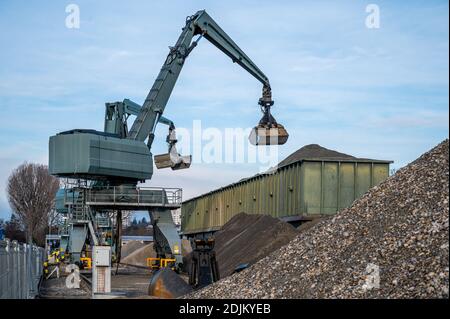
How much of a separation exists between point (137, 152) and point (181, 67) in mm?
5326

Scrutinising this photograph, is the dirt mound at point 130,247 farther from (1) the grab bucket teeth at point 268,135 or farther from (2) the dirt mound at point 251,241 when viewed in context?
(2) the dirt mound at point 251,241

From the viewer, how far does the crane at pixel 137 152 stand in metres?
32.5

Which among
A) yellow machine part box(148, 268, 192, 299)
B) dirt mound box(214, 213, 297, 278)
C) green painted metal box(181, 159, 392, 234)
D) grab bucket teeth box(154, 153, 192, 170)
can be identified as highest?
grab bucket teeth box(154, 153, 192, 170)

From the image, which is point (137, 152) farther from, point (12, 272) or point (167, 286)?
point (12, 272)

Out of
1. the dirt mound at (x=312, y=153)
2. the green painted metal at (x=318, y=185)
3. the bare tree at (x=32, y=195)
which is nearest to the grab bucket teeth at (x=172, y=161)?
the dirt mound at (x=312, y=153)

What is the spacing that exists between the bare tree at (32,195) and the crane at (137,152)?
154ft

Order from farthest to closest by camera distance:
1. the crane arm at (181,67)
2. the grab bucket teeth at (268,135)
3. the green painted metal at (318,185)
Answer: the crane arm at (181,67)
the grab bucket teeth at (268,135)
the green painted metal at (318,185)

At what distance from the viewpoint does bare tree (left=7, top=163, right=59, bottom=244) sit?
269 ft

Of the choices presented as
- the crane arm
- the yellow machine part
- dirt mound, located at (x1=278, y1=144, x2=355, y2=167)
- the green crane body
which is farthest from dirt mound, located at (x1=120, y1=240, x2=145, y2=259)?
the yellow machine part

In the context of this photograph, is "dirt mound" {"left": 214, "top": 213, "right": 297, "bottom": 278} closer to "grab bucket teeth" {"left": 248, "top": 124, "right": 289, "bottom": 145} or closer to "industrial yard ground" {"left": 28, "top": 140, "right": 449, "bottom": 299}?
"grab bucket teeth" {"left": 248, "top": 124, "right": 289, "bottom": 145}

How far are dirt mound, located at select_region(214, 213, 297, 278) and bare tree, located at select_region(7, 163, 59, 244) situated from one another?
5608 centimetres

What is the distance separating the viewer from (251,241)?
997 inches
